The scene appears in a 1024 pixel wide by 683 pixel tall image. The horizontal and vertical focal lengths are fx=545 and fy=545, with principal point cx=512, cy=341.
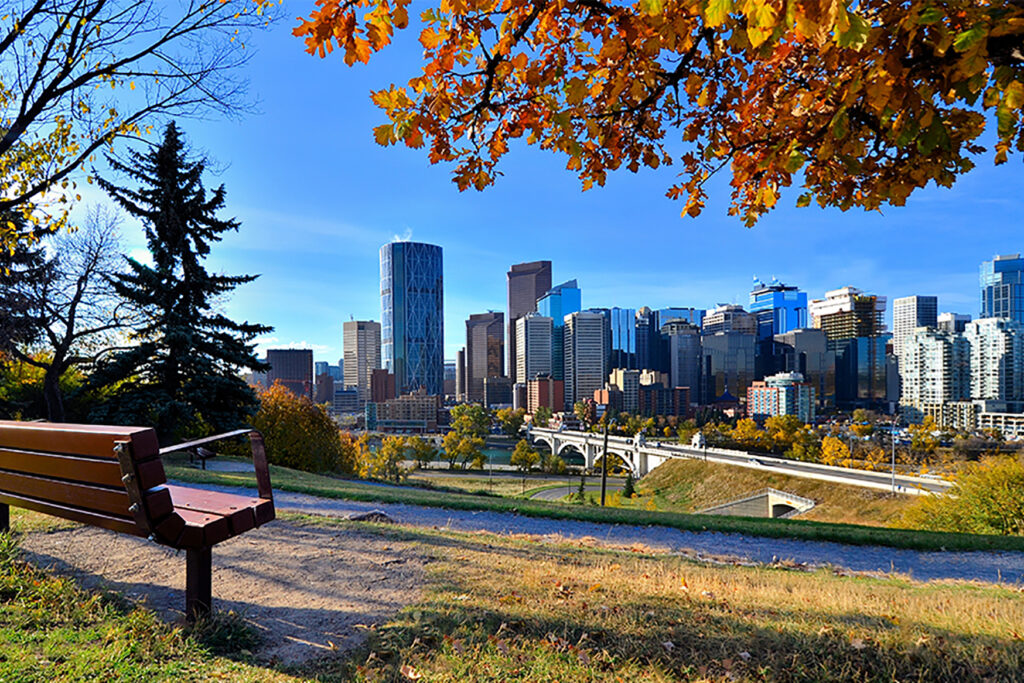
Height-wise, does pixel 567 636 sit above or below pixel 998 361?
below

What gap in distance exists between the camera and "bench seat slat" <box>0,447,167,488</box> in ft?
9.30

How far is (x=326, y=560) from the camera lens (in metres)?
4.57

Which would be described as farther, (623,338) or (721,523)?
(623,338)

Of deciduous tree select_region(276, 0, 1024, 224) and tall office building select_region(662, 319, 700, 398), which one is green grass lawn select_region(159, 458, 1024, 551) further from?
tall office building select_region(662, 319, 700, 398)

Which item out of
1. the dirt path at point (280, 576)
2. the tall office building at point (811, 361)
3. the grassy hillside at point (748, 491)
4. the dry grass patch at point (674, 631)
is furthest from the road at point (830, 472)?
the tall office building at point (811, 361)

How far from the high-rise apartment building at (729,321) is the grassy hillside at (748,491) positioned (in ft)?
369

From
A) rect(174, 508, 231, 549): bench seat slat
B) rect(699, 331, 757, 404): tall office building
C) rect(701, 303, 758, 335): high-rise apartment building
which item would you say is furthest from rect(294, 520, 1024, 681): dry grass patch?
rect(701, 303, 758, 335): high-rise apartment building

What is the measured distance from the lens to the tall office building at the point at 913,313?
493ft

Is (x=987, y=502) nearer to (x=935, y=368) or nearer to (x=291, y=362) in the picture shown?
(x=935, y=368)

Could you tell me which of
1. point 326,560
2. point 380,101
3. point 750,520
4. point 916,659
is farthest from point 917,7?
point 750,520

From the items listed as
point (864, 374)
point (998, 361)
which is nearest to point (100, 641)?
point (998, 361)

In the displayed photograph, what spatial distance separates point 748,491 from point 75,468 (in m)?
41.5

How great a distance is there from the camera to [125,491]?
288 centimetres

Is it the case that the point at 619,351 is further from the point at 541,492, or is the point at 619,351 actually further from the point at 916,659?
the point at 916,659
